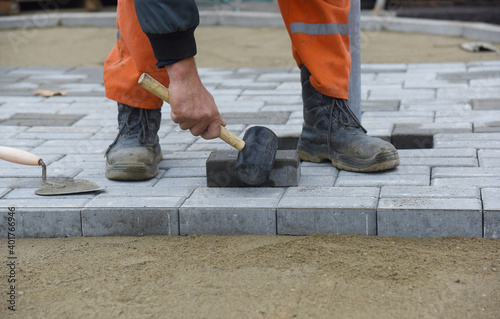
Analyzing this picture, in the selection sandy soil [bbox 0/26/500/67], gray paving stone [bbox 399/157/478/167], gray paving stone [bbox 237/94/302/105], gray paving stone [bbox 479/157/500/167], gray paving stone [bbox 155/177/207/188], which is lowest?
sandy soil [bbox 0/26/500/67]

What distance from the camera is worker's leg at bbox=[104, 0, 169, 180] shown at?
2865mm

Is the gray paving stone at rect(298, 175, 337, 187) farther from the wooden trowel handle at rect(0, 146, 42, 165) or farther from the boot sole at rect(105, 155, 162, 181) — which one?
the wooden trowel handle at rect(0, 146, 42, 165)

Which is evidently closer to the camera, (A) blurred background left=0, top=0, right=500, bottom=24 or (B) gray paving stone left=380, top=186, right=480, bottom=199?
(B) gray paving stone left=380, top=186, right=480, bottom=199

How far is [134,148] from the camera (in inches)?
119

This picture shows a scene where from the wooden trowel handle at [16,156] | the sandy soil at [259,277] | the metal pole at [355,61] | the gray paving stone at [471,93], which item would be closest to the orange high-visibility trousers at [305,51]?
the metal pole at [355,61]

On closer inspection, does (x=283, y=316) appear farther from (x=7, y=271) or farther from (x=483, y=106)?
(x=483, y=106)

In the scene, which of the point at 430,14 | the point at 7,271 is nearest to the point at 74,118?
the point at 7,271

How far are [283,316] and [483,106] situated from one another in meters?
2.72

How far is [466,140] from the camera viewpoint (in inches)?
132

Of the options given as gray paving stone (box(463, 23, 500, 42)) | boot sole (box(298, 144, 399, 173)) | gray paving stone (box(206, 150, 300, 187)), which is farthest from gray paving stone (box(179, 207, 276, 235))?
gray paving stone (box(463, 23, 500, 42))

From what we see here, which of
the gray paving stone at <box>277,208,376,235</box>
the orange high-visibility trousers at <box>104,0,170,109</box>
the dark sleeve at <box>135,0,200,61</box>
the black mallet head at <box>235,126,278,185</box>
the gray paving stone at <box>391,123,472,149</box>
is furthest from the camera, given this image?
the gray paving stone at <box>391,123,472,149</box>

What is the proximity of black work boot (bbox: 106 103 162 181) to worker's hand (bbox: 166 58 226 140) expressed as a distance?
619 mm

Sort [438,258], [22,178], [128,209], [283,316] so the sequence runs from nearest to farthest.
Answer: [283,316], [438,258], [128,209], [22,178]

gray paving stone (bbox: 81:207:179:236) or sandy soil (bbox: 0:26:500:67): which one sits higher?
gray paving stone (bbox: 81:207:179:236)
